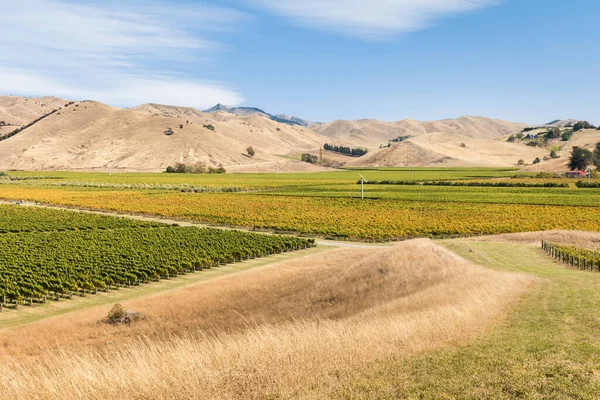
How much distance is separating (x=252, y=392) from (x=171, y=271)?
32.8m

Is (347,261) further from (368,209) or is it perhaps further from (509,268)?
(368,209)

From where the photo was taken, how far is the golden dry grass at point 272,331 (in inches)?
559

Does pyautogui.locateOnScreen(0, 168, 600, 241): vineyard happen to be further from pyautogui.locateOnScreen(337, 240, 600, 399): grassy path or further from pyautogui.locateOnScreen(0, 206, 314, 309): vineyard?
pyautogui.locateOnScreen(337, 240, 600, 399): grassy path

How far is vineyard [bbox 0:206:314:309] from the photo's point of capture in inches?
1508

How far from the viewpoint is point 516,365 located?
49.9 ft

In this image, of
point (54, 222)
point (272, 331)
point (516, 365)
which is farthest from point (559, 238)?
point (54, 222)

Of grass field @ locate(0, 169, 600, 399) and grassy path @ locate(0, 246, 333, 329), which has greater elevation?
grass field @ locate(0, 169, 600, 399)

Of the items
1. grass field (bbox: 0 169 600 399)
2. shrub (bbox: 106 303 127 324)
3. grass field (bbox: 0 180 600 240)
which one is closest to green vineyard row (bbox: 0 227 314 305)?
grass field (bbox: 0 169 600 399)

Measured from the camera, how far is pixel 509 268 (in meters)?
39.5

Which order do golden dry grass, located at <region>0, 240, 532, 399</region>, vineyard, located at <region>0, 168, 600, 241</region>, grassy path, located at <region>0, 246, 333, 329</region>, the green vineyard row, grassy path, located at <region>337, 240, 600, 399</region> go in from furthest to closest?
vineyard, located at <region>0, 168, 600, 241</region>
the green vineyard row
grassy path, located at <region>0, 246, 333, 329</region>
golden dry grass, located at <region>0, 240, 532, 399</region>
grassy path, located at <region>337, 240, 600, 399</region>

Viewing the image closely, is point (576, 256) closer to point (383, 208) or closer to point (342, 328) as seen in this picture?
point (342, 328)

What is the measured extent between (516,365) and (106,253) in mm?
44348

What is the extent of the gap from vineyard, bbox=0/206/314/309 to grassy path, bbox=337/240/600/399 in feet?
98.1

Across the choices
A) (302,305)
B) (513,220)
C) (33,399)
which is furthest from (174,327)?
(513,220)
